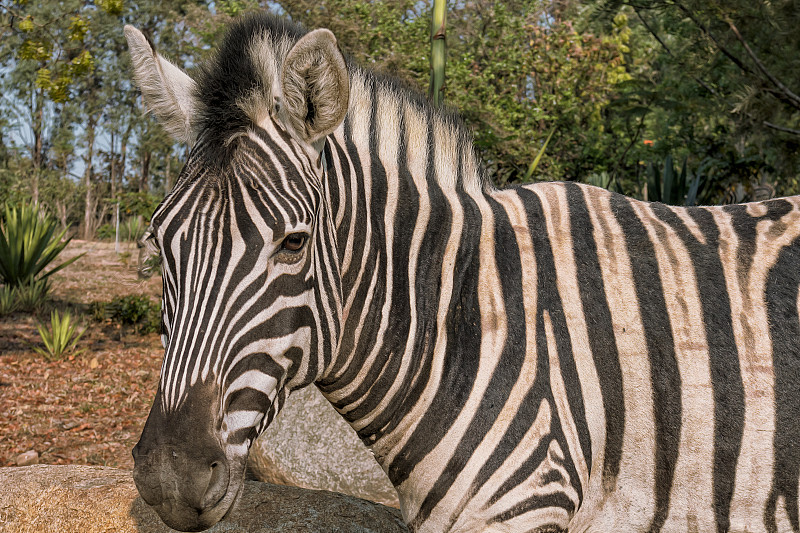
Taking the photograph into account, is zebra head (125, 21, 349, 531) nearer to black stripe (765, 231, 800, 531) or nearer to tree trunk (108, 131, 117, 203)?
black stripe (765, 231, 800, 531)

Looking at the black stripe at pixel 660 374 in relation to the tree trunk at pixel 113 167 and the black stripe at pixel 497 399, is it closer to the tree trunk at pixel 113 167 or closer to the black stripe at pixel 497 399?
the black stripe at pixel 497 399

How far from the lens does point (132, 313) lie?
10688mm

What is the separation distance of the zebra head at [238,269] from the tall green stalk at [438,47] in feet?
7.73

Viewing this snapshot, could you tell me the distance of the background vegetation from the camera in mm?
5850

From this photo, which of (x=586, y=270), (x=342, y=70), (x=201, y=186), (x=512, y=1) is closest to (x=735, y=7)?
(x=586, y=270)

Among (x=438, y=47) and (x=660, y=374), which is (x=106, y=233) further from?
(x=660, y=374)

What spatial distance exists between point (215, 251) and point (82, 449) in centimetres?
513

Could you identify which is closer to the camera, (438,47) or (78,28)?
(438,47)

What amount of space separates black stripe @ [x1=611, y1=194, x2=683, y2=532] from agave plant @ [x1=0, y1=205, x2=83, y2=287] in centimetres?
1025

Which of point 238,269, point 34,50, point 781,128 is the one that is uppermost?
point 34,50

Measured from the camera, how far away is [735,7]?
556 centimetres

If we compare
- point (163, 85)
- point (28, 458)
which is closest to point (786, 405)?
point (163, 85)

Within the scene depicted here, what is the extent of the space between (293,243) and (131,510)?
7.51ft

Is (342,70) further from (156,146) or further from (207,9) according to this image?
(156,146)
